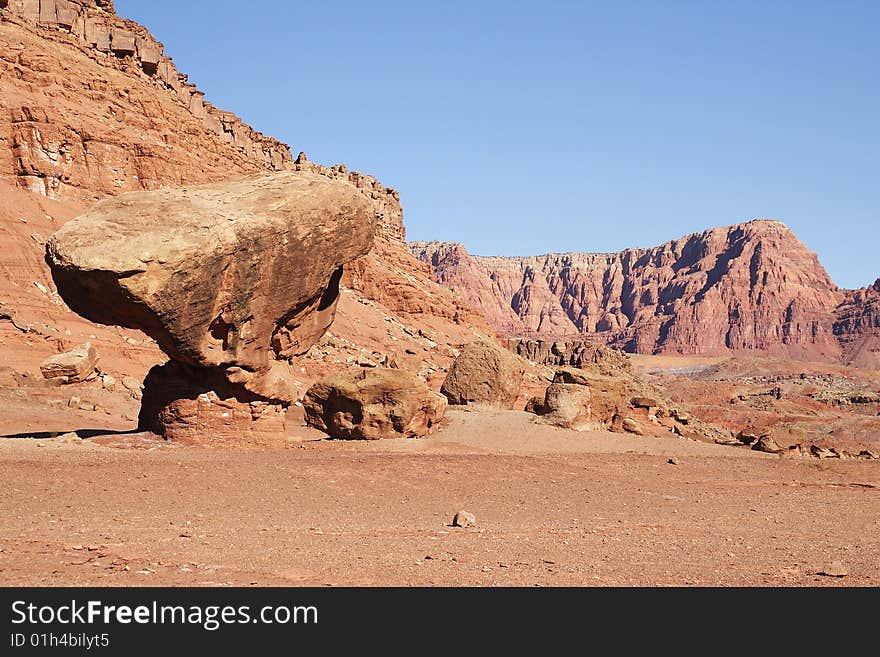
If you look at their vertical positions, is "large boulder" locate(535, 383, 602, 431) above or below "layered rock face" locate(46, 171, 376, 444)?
below

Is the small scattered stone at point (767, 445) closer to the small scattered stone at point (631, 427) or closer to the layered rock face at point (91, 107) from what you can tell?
the small scattered stone at point (631, 427)

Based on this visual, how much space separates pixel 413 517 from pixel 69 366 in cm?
1444

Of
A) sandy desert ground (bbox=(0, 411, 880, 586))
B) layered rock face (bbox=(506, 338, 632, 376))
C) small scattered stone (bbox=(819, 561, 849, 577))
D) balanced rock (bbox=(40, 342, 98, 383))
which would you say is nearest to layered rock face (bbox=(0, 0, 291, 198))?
balanced rock (bbox=(40, 342, 98, 383))

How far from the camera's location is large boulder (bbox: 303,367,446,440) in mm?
16844

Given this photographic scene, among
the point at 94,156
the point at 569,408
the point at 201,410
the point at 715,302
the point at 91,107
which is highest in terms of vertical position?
the point at 715,302

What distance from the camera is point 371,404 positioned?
16.8 m

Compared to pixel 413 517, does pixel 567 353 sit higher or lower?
higher

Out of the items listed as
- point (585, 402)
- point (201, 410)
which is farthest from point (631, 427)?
point (201, 410)

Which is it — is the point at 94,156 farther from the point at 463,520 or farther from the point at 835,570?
the point at 835,570

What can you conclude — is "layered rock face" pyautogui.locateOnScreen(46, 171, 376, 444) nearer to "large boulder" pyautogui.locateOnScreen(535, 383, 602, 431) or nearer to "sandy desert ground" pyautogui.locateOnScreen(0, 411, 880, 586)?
A: "sandy desert ground" pyautogui.locateOnScreen(0, 411, 880, 586)

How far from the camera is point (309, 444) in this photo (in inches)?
631

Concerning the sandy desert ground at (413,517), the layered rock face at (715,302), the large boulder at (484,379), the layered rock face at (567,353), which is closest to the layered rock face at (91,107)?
the large boulder at (484,379)

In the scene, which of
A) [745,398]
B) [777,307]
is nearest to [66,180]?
[745,398]

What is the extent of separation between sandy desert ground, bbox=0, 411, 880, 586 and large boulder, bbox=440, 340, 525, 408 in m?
4.84
